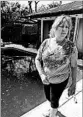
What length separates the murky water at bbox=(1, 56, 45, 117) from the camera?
357 centimetres

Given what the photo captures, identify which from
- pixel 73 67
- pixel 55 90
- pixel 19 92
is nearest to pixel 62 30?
pixel 73 67

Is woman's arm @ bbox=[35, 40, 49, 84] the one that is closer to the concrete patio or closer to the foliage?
the concrete patio

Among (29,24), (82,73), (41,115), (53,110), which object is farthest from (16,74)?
(29,24)

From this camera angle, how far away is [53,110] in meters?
2.07

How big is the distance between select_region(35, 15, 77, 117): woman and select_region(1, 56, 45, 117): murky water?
1.83 m

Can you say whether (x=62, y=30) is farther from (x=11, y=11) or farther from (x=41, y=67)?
(x=11, y=11)

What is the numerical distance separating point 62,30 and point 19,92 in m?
3.19

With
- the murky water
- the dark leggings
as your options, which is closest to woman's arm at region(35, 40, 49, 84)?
the dark leggings

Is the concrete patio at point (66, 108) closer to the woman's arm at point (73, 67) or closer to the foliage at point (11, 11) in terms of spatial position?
the woman's arm at point (73, 67)

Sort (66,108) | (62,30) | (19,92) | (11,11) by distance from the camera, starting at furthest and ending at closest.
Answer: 1. (11,11)
2. (19,92)
3. (66,108)
4. (62,30)

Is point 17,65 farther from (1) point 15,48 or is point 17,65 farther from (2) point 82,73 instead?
(1) point 15,48

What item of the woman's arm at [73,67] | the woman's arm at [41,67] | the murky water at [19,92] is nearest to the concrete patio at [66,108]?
the murky water at [19,92]

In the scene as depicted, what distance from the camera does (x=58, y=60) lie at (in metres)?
1.73

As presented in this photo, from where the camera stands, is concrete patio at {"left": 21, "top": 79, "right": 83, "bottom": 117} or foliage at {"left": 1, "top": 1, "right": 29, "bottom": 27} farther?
foliage at {"left": 1, "top": 1, "right": 29, "bottom": 27}
